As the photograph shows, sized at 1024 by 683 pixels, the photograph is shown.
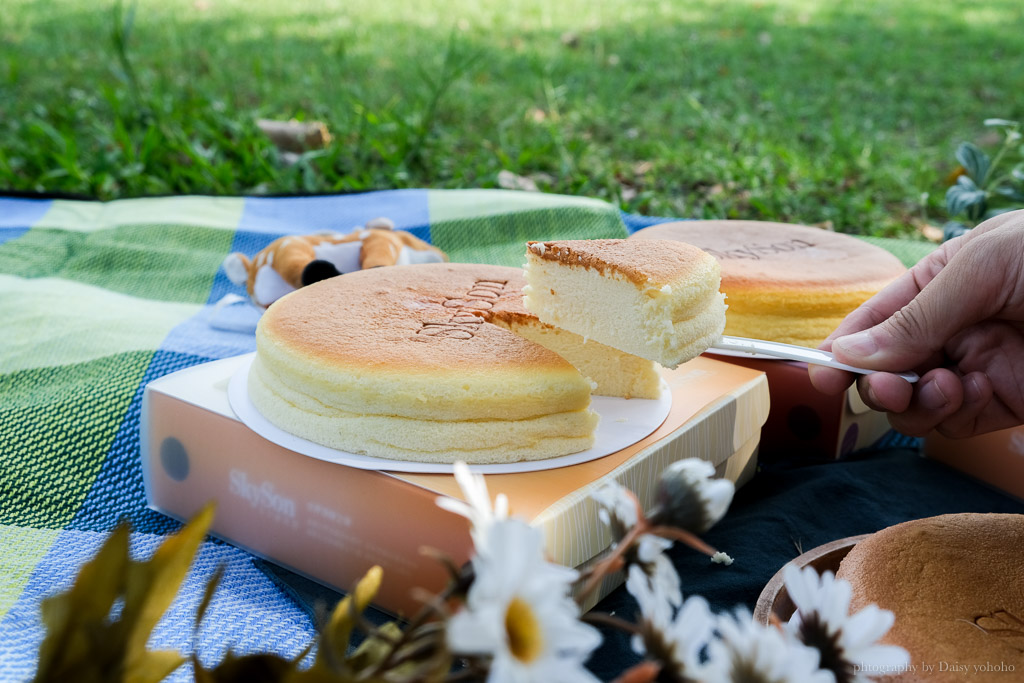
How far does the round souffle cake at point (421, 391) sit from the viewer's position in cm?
112

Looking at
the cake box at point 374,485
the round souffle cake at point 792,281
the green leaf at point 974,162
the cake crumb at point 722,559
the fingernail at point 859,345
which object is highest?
the green leaf at point 974,162

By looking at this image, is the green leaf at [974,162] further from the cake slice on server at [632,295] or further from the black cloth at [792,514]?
the cake slice on server at [632,295]

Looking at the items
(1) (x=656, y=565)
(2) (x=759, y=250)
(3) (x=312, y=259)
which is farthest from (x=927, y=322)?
(3) (x=312, y=259)

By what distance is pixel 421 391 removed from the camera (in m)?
1.11

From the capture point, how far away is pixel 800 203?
10.5 feet

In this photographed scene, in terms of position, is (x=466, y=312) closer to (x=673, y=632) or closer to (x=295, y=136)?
(x=673, y=632)

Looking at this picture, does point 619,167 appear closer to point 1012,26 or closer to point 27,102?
point 27,102

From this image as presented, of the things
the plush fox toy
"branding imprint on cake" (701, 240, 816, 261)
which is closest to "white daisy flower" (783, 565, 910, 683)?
"branding imprint on cake" (701, 240, 816, 261)

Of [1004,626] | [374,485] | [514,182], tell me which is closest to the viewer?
[1004,626]

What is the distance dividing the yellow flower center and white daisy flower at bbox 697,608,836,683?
0.10 meters

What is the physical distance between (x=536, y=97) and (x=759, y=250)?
2637 millimetres

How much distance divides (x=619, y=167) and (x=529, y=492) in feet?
8.79

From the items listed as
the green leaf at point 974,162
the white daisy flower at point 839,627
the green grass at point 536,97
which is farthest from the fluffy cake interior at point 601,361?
the green grass at point 536,97

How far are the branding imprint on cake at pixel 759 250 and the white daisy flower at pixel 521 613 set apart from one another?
139 centimetres
